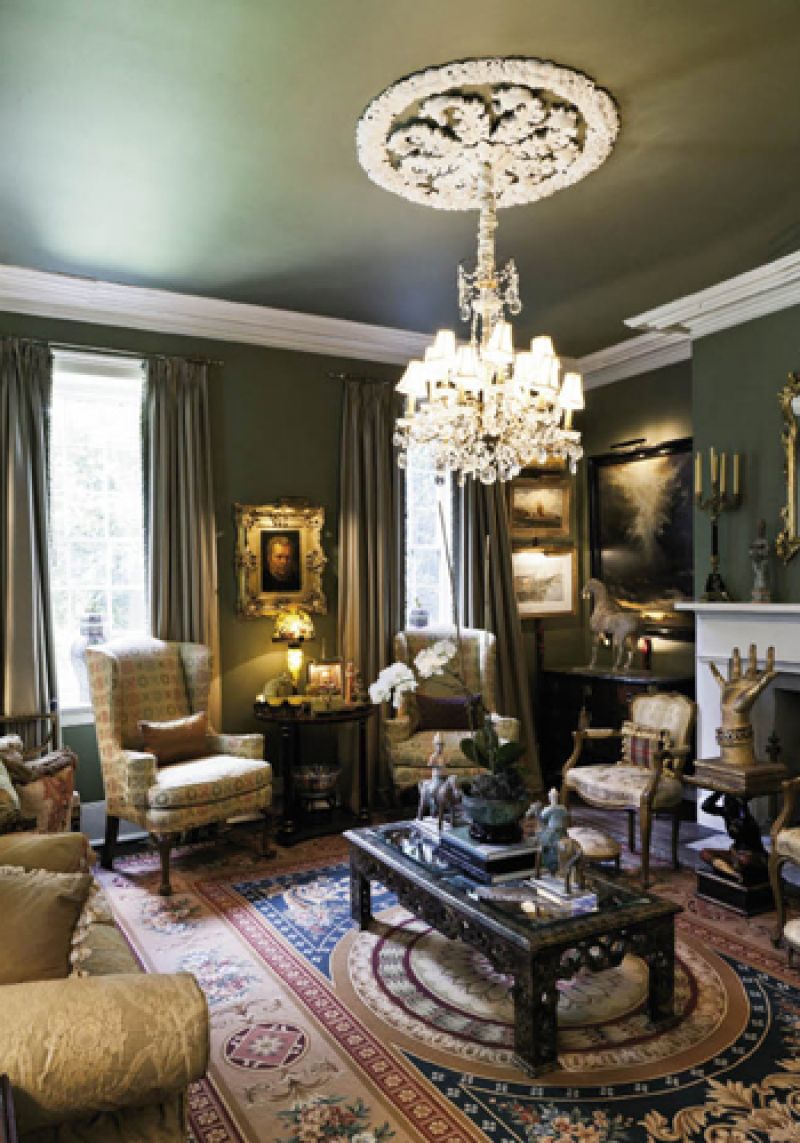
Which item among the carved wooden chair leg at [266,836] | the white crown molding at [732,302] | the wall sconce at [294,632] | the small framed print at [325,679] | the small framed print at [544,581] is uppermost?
the white crown molding at [732,302]

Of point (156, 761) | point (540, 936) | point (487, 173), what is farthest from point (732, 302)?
point (156, 761)

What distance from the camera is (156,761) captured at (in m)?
4.49

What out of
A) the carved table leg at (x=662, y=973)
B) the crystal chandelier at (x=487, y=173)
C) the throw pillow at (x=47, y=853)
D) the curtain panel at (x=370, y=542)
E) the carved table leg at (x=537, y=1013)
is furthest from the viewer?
the curtain panel at (x=370, y=542)

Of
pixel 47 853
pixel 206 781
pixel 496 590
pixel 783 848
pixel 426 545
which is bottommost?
pixel 783 848

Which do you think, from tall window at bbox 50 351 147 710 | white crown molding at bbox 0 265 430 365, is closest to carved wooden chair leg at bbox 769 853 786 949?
tall window at bbox 50 351 147 710

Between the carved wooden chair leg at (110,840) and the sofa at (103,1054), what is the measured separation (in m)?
2.97

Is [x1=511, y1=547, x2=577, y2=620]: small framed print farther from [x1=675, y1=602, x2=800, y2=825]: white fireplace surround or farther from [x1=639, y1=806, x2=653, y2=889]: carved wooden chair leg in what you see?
[x1=639, y1=806, x2=653, y2=889]: carved wooden chair leg

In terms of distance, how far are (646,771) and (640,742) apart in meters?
0.29

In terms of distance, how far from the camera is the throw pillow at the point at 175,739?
4.62 m

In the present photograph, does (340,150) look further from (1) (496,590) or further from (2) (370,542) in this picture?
(1) (496,590)

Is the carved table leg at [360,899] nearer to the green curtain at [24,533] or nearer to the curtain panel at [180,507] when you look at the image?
the curtain panel at [180,507]

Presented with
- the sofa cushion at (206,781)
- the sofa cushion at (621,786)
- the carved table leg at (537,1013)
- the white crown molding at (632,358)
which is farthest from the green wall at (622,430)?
the carved table leg at (537,1013)

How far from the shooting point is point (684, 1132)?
231 cm

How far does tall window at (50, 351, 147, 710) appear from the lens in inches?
201
